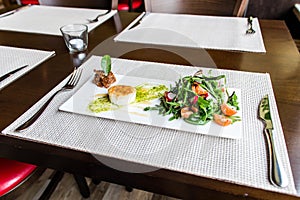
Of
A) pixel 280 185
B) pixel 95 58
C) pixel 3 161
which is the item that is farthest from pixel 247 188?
pixel 3 161

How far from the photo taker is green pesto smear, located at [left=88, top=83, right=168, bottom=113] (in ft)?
1.87

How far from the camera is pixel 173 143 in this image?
1.58 feet

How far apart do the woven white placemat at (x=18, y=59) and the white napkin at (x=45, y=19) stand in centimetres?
18

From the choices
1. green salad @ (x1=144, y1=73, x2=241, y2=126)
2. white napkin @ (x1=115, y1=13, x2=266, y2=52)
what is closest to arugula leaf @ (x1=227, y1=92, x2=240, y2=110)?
green salad @ (x1=144, y1=73, x2=241, y2=126)

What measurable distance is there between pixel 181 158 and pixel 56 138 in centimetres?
25

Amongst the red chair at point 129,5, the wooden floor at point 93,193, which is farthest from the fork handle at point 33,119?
the red chair at point 129,5

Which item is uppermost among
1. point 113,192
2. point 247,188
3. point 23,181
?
point 247,188

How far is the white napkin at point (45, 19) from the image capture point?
105 centimetres

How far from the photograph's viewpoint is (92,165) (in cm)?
47

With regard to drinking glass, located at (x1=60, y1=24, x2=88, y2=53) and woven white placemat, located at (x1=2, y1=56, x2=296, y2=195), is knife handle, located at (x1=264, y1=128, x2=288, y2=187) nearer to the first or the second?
woven white placemat, located at (x1=2, y1=56, x2=296, y2=195)

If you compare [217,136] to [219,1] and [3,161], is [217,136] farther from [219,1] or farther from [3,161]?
[219,1]

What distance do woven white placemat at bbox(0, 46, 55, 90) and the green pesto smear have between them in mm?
289

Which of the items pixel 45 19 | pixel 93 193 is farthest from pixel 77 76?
pixel 93 193

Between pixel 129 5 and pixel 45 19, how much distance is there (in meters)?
1.08
